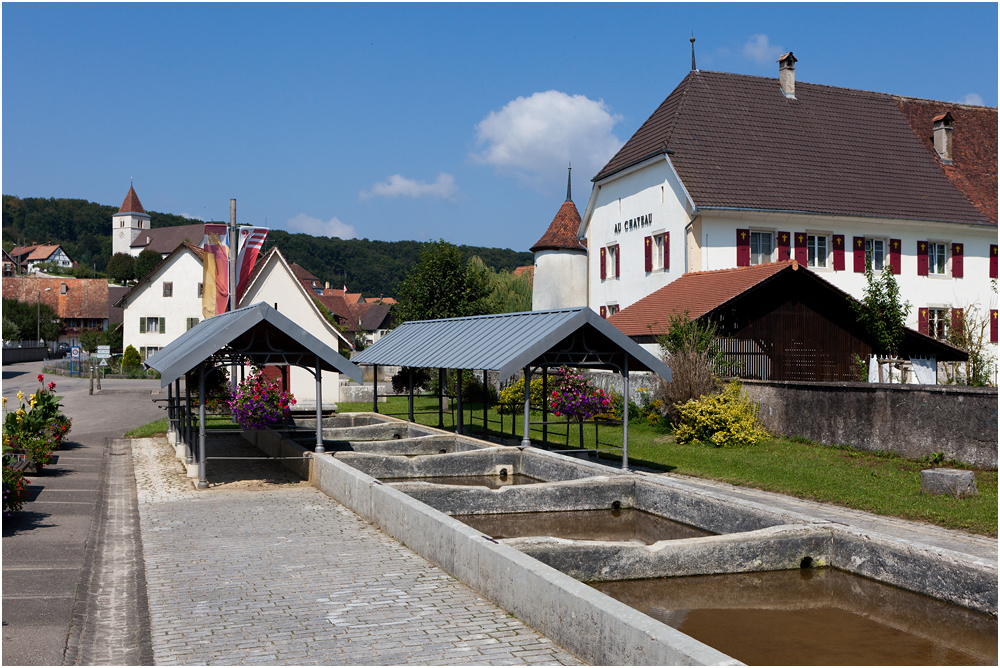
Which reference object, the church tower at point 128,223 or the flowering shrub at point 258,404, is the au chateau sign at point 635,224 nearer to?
the flowering shrub at point 258,404

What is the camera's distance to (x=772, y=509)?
1012 centimetres

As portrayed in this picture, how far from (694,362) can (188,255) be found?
180ft

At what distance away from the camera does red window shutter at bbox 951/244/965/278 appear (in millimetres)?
35906

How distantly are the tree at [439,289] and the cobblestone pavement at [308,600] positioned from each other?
24.3 m

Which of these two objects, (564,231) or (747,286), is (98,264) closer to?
(564,231)

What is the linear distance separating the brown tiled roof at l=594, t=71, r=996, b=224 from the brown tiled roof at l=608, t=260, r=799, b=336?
4785 millimetres

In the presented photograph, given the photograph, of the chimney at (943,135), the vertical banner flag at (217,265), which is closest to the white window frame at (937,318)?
the chimney at (943,135)

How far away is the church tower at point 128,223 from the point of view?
Answer: 6604 inches

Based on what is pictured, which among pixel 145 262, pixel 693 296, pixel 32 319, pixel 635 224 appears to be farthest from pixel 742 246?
pixel 145 262

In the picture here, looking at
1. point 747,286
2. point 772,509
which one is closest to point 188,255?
point 747,286

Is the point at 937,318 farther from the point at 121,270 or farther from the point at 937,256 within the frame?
the point at 121,270

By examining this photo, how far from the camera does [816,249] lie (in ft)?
110

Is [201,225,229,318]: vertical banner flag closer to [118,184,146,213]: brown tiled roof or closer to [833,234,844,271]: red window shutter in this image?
[833,234,844,271]: red window shutter

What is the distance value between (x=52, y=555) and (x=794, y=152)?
105 feet
